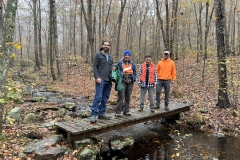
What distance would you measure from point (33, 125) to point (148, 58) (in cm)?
497

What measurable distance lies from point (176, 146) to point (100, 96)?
3233 millimetres

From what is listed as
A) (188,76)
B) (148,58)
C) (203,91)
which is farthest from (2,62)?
(188,76)

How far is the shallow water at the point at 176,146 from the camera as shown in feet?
20.7

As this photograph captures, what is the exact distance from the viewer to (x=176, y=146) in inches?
279

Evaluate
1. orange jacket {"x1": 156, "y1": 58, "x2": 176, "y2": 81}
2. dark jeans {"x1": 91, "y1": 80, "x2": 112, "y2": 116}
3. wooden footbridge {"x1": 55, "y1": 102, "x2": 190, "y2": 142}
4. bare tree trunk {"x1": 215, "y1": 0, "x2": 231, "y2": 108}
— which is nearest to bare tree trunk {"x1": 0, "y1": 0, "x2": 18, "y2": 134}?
wooden footbridge {"x1": 55, "y1": 102, "x2": 190, "y2": 142}

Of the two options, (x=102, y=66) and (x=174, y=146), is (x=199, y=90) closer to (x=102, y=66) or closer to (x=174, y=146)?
(x=174, y=146)

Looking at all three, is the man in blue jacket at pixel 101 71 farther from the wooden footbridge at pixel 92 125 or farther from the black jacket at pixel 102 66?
the wooden footbridge at pixel 92 125

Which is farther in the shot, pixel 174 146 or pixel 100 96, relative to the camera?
pixel 174 146

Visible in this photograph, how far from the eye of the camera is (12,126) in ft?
23.1

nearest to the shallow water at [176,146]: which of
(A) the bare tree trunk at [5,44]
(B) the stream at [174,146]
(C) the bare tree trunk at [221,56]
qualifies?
(B) the stream at [174,146]

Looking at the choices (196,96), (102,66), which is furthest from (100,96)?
(196,96)

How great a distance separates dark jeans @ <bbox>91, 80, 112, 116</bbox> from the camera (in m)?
6.26

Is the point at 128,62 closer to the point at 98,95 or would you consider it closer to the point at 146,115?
the point at 98,95

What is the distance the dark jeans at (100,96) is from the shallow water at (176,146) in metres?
1.44
